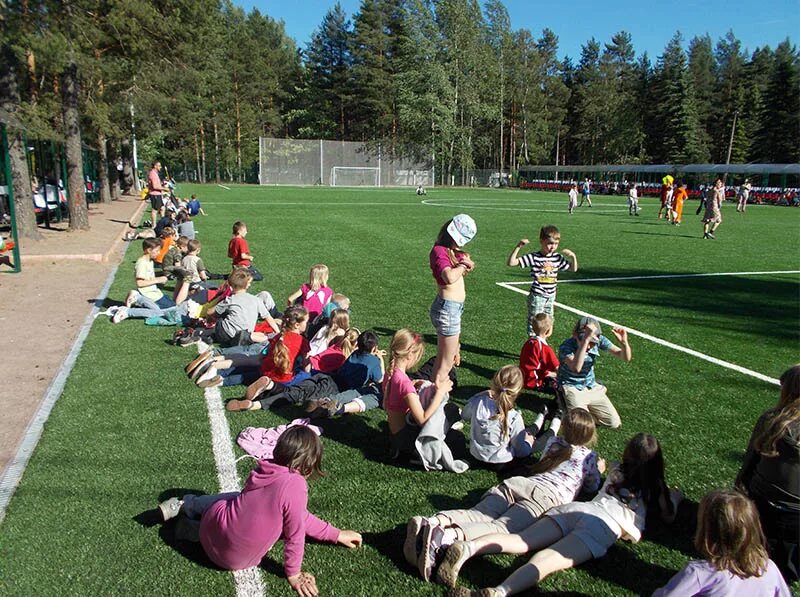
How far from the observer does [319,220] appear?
24406mm

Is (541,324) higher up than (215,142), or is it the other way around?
(215,142)

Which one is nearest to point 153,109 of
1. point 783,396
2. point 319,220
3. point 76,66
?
point 76,66

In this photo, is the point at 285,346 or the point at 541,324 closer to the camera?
the point at 285,346

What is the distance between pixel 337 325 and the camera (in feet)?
22.2

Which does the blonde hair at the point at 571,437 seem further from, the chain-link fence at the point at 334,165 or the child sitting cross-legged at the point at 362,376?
the chain-link fence at the point at 334,165

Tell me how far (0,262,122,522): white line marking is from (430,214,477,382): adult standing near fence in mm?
3360

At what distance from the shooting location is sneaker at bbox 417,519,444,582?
3.34 metres

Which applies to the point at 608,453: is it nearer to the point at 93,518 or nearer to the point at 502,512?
the point at 502,512

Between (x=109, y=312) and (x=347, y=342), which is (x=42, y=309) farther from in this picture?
(x=347, y=342)

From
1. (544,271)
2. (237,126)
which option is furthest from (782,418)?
(237,126)

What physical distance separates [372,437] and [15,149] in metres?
14.8

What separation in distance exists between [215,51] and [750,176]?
52416 millimetres

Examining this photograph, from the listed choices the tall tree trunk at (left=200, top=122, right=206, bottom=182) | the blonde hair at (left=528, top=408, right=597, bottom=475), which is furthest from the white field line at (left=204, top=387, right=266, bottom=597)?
the tall tree trunk at (left=200, top=122, right=206, bottom=182)

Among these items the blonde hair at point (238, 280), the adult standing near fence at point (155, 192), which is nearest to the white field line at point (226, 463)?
the blonde hair at point (238, 280)
